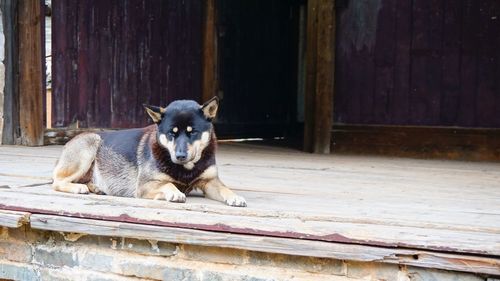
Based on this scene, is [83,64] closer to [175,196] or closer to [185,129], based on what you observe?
[185,129]

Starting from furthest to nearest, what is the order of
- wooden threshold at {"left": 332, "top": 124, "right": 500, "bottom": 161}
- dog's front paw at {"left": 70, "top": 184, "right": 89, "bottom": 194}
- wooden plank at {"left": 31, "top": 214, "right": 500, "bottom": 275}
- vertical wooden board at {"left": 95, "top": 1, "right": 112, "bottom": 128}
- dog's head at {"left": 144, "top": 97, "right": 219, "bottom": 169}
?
vertical wooden board at {"left": 95, "top": 1, "right": 112, "bottom": 128}
wooden threshold at {"left": 332, "top": 124, "right": 500, "bottom": 161}
dog's front paw at {"left": 70, "top": 184, "right": 89, "bottom": 194}
dog's head at {"left": 144, "top": 97, "right": 219, "bottom": 169}
wooden plank at {"left": 31, "top": 214, "right": 500, "bottom": 275}

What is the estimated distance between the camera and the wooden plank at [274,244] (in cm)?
297

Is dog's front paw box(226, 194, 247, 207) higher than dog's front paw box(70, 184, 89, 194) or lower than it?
higher

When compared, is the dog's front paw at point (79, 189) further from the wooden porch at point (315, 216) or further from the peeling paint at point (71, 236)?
the peeling paint at point (71, 236)

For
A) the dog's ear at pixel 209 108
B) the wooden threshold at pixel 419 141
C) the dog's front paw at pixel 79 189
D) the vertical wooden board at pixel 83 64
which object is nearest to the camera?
the dog's ear at pixel 209 108

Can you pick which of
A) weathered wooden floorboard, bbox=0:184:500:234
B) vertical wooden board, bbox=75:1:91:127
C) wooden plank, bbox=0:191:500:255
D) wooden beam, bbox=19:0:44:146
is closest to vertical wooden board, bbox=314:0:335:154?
vertical wooden board, bbox=75:1:91:127

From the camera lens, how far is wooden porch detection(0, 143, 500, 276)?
3.07 metres

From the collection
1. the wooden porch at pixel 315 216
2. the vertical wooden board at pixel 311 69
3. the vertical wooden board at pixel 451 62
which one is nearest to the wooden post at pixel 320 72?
the vertical wooden board at pixel 311 69

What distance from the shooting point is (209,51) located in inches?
374

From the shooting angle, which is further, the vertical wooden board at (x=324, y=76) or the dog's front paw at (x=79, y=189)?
the vertical wooden board at (x=324, y=76)

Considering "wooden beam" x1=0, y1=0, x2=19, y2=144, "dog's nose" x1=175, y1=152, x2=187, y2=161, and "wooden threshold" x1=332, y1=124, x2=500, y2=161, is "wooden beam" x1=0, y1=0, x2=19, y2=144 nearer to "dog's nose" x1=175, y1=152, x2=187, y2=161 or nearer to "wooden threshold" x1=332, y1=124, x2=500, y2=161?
"wooden threshold" x1=332, y1=124, x2=500, y2=161

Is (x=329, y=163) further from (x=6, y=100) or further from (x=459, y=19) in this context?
(x=6, y=100)

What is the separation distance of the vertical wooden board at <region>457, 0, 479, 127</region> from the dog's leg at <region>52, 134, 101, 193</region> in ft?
13.9

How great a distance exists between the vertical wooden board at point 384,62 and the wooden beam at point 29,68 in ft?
11.5
